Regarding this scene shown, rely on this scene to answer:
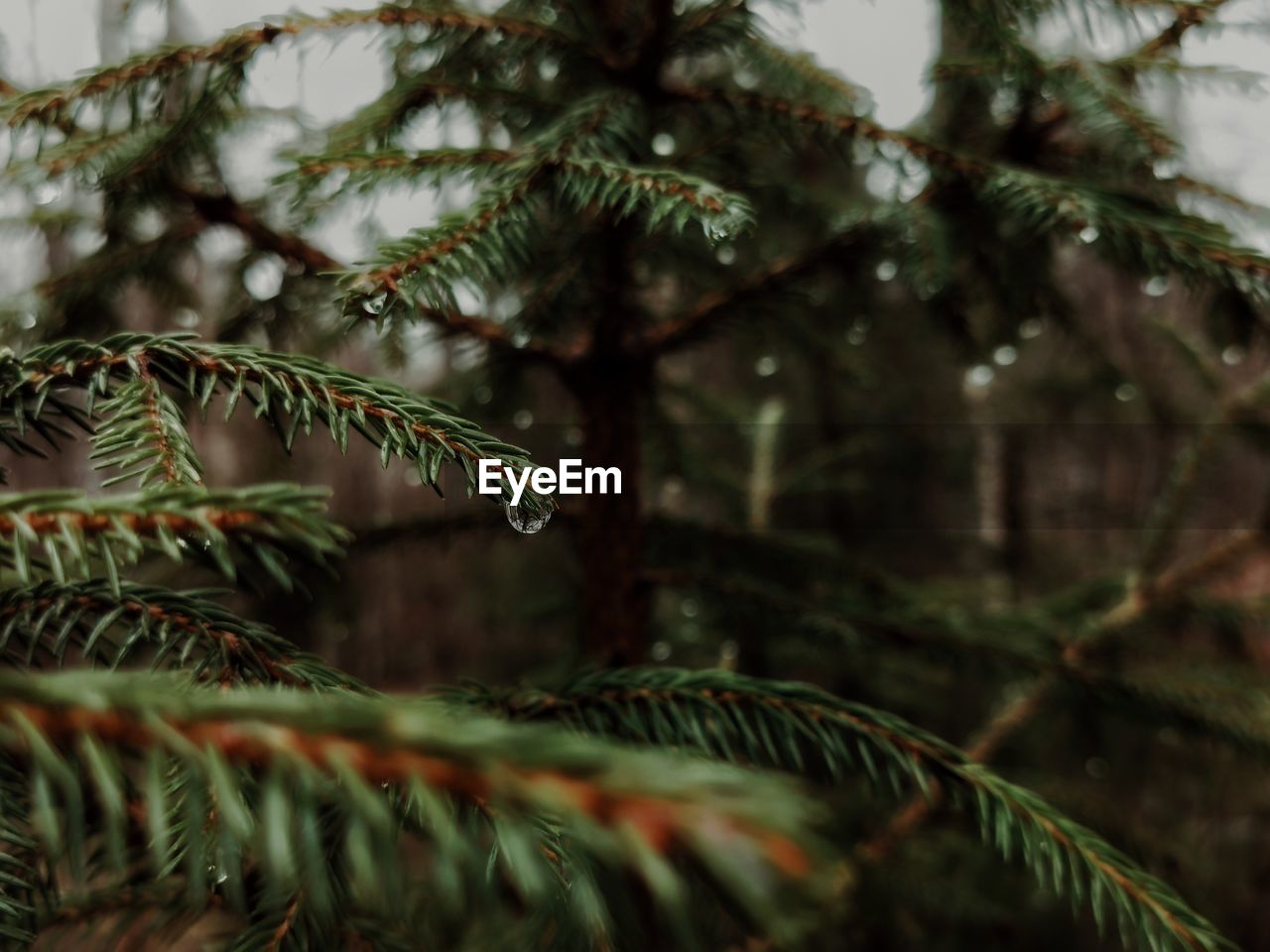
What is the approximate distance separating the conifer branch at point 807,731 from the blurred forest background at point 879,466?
1.35 feet

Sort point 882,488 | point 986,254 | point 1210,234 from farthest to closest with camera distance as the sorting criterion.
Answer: point 882,488
point 986,254
point 1210,234

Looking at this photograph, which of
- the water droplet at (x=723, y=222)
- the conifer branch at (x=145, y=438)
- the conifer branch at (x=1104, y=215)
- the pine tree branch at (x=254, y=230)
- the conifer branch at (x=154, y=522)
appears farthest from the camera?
the pine tree branch at (x=254, y=230)

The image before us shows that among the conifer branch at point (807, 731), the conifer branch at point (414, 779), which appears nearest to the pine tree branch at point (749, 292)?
the conifer branch at point (807, 731)

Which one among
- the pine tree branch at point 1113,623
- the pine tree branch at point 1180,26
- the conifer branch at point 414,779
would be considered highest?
the pine tree branch at point 1180,26

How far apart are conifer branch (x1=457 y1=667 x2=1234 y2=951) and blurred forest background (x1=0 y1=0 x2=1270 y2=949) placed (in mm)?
412

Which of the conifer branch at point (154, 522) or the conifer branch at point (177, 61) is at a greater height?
the conifer branch at point (177, 61)

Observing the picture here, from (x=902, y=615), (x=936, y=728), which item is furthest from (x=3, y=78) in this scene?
(x=936, y=728)

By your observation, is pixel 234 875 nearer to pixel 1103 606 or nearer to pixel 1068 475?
pixel 1103 606

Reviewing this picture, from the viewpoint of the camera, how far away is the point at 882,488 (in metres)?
4.41

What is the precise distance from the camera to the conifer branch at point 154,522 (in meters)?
0.41

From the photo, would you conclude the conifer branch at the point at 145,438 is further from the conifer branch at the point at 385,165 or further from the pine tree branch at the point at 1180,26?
the pine tree branch at the point at 1180,26

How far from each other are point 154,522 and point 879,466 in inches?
172

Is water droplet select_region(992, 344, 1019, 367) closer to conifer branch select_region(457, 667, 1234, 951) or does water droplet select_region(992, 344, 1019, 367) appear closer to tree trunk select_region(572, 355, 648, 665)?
tree trunk select_region(572, 355, 648, 665)

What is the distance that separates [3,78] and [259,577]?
3.16ft
